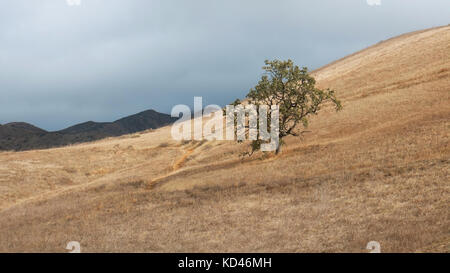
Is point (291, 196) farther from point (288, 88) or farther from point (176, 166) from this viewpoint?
point (176, 166)

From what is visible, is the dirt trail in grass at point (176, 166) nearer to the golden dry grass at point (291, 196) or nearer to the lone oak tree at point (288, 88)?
the golden dry grass at point (291, 196)

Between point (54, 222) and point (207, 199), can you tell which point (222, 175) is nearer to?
point (207, 199)

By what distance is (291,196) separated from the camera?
77.9 ft

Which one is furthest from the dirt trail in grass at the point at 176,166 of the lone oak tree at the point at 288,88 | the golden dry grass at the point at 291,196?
the lone oak tree at the point at 288,88

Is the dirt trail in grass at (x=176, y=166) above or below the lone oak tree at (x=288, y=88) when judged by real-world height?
below

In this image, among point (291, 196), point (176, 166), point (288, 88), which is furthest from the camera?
point (176, 166)

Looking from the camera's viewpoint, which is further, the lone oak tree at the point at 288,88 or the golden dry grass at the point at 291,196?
the lone oak tree at the point at 288,88

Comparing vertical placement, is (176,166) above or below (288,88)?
below

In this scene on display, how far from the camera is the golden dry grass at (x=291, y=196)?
54.4 feet

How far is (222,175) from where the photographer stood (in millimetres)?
33000

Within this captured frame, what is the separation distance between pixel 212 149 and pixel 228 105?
50.5ft

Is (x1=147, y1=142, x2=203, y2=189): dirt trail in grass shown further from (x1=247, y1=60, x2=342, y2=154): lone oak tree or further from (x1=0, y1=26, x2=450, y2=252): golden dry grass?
(x1=247, y1=60, x2=342, y2=154): lone oak tree

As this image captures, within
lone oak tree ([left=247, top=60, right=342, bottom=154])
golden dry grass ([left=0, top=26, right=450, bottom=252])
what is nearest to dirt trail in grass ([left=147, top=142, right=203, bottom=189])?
golden dry grass ([left=0, top=26, right=450, bottom=252])

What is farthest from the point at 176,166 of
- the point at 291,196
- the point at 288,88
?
the point at 291,196
